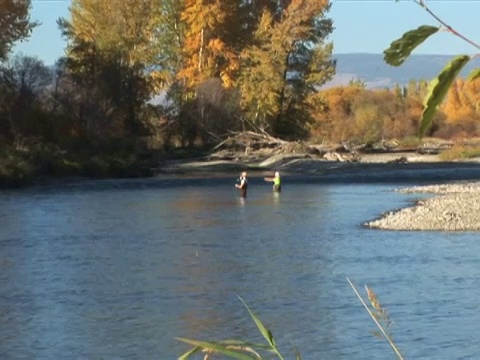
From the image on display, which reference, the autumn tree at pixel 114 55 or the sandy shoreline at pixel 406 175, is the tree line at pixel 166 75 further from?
the sandy shoreline at pixel 406 175

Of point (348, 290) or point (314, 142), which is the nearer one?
point (348, 290)

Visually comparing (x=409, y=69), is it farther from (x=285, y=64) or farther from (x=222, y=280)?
(x=285, y=64)

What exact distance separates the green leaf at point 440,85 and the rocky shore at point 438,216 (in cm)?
2311

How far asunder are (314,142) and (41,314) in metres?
47.7

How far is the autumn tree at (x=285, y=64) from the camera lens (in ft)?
182

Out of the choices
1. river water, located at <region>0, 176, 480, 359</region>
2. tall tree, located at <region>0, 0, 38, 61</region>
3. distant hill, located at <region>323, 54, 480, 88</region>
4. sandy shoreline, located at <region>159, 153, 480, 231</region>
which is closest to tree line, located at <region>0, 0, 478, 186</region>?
tall tree, located at <region>0, 0, 38, 61</region>

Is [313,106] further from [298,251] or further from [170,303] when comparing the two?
[170,303]

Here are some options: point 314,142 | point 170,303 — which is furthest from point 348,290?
point 314,142

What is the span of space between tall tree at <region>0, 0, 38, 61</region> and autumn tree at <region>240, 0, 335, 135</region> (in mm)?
12519

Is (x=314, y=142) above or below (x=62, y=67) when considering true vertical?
below

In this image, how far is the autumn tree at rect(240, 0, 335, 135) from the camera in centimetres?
5559

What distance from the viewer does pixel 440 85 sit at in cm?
168

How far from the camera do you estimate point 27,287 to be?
16812 millimetres

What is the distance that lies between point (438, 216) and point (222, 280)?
9.80m
